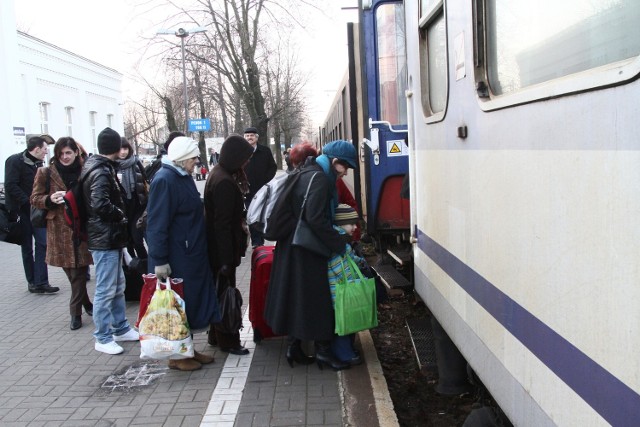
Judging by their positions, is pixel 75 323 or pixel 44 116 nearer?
pixel 75 323

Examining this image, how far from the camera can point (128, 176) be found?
5672 mm

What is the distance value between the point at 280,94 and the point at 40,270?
86.3ft

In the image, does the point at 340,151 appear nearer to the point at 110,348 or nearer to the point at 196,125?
the point at 110,348

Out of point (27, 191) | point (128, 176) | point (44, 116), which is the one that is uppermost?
point (44, 116)

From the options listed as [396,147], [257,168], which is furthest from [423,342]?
[257,168]

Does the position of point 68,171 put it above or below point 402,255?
above

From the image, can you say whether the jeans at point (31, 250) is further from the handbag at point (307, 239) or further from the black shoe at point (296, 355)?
the handbag at point (307, 239)

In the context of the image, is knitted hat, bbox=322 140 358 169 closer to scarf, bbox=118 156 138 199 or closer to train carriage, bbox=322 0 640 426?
train carriage, bbox=322 0 640 426

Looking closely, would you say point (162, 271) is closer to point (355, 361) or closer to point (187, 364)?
point (187, 364)

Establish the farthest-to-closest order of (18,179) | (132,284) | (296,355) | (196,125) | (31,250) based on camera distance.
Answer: (196,125), (31,250), (18,179), (132,284), (296,355)

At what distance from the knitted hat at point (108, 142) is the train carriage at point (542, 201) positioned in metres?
2.89

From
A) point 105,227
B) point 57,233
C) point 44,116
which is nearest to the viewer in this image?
point 105,227

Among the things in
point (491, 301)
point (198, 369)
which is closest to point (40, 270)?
point (198, 369)

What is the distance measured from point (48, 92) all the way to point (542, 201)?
23396mm
